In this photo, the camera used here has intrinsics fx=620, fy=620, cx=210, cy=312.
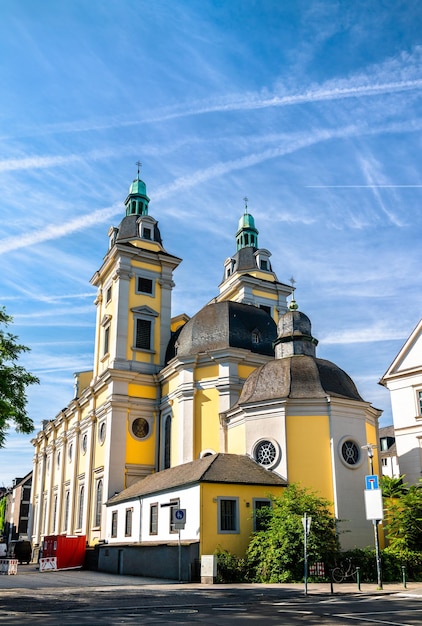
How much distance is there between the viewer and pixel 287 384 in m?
30.7

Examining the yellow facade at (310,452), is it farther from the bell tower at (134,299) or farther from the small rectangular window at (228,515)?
the bell tower at (134,299)

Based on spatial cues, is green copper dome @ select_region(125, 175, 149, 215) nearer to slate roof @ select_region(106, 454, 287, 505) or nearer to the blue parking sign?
slate roof @ select_region(106, 454, 287, 505)

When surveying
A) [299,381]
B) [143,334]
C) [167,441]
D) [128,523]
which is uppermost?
[143,334]

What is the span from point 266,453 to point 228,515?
4.85 metres

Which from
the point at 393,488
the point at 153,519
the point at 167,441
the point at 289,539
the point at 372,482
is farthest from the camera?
the point at 167,441

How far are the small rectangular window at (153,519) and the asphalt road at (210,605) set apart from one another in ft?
25.9

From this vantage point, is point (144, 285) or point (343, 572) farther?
point (144, 285)

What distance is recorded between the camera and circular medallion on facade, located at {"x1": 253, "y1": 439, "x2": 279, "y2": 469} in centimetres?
2920

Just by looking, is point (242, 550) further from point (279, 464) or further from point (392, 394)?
point (392, 394)

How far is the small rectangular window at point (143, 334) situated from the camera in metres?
46.1

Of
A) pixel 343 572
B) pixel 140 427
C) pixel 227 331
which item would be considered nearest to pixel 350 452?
pixel 343 572

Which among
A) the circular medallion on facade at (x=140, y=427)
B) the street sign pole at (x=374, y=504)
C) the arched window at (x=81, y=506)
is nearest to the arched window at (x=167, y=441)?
the circular medallion on facade at (x=140, y=427)

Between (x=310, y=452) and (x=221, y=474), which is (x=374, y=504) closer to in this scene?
(x=221, y=474)

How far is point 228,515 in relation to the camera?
84.0 ft
